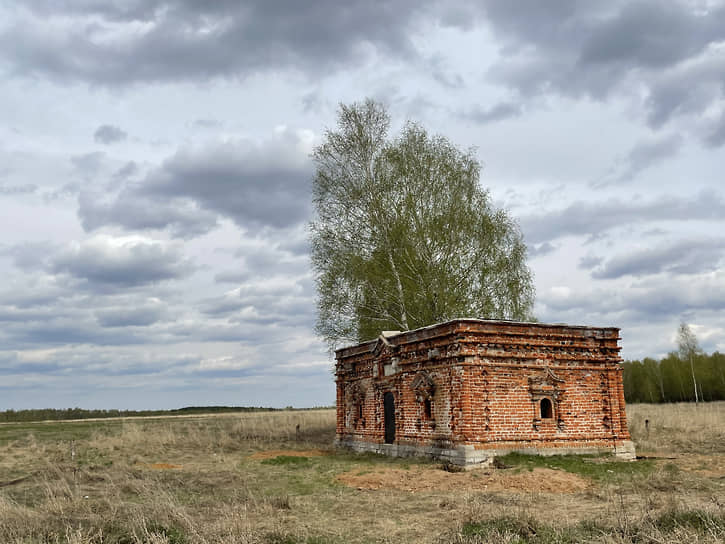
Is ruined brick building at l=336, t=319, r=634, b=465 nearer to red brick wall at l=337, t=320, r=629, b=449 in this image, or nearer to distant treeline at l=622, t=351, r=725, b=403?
red brick wall at l=337, t=320, r=629, b=449

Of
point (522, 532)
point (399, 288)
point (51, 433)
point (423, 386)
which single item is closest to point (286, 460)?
point (423, 386)

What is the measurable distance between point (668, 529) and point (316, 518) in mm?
6015

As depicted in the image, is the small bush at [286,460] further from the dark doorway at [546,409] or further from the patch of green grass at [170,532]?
the patch of green grass at [170,532]

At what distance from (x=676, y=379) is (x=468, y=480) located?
5933 cm

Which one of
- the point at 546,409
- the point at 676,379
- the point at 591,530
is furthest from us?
the point at 676,379

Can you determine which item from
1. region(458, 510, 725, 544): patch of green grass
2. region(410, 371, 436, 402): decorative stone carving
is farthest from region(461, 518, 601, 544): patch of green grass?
region(410, 371, 436, 402): decorative stone carving

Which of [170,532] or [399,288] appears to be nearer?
[170,532]

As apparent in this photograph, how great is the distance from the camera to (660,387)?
67.0 metres

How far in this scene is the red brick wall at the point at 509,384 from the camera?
18234mm

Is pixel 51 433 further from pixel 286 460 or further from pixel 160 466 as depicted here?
pixel 286 460

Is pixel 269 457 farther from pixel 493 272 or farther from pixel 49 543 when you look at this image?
pixel 49 543

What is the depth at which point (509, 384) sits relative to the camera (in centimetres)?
1880

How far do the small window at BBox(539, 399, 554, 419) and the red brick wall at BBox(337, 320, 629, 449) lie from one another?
6.4 inches

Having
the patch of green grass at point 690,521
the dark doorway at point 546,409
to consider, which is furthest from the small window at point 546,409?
the patch of green grass at point 690,521
